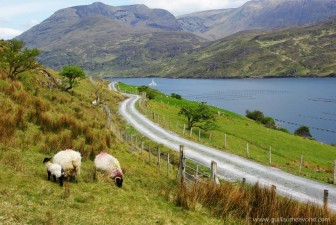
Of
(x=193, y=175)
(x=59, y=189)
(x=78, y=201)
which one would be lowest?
(x=193, y=175)

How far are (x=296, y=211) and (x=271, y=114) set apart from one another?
444 ft

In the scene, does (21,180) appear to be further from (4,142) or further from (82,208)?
(4,142)

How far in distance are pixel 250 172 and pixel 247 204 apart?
Answer: 17809mm

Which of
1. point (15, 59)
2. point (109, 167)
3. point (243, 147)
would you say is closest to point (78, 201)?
Result: point (109, 167)

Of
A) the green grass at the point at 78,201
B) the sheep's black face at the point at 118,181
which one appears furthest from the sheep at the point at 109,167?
the green grass at the point at 78,201

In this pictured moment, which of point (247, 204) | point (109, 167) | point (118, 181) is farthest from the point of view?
point (109, 167)

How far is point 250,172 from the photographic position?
30.1 m

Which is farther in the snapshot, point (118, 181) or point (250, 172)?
point (250, 172)

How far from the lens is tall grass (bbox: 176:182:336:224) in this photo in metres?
12.3

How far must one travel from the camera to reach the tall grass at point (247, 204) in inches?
485

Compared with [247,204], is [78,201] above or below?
above

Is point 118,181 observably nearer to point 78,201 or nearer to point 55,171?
point 55,171

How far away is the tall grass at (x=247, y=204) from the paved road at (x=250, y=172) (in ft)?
25.2

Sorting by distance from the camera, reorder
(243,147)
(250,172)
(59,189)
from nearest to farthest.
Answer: (59,189)
(250,172)
(243,147)
